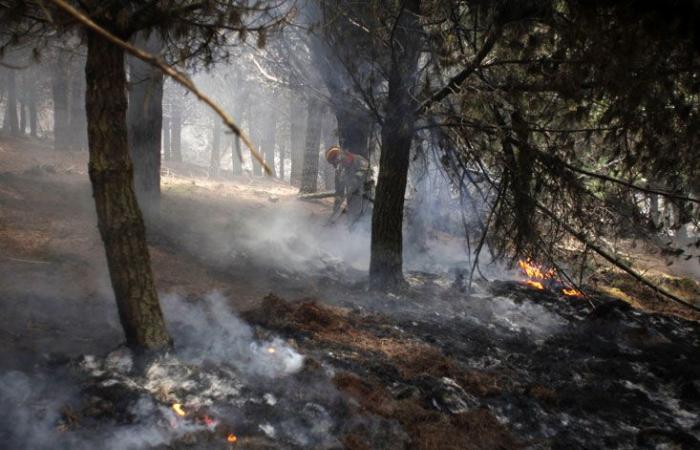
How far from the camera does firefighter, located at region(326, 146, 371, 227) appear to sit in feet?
35.1

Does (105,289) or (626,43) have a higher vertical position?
(626,43)

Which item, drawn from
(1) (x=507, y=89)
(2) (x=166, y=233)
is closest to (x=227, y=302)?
(2) (x=166, y=233)

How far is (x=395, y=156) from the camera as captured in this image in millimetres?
7375

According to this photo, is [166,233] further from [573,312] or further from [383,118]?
[573,312]

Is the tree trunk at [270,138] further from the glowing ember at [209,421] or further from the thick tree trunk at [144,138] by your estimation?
the glowing ember at [209,421]

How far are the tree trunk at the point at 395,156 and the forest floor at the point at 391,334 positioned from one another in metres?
0.55

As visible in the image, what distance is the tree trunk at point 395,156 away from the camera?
6676mm

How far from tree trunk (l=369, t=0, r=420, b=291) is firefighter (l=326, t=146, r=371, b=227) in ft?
6.78

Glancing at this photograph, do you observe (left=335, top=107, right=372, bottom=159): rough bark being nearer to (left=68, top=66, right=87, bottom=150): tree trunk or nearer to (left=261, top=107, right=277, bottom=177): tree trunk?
(left=68, top=66, right=87, bottom=150): tree trunk

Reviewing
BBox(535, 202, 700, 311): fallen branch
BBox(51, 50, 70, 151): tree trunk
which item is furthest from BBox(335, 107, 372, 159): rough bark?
BBox(51, 50, 70, 151): tree trunk

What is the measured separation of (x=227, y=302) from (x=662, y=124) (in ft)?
18.1

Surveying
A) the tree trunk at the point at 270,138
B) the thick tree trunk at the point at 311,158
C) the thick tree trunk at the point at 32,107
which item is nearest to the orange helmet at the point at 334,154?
the thick tree trunk at the point at 311,158

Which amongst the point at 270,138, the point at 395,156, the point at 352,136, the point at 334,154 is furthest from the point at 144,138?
the point at 270,138

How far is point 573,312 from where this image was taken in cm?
775
